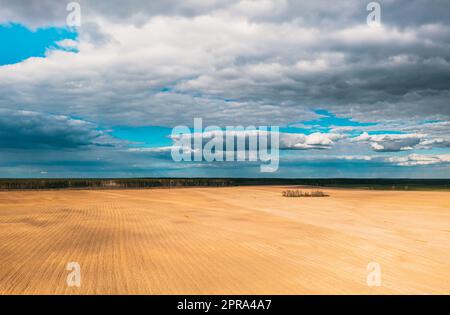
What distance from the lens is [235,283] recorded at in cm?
947

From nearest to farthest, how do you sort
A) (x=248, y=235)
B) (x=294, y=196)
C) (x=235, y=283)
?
(x=235, y=283) < (x=248, y=235) < (x=294, y=196)

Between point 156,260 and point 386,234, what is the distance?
1110cm

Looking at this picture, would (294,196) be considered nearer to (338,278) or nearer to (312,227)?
(312,227)

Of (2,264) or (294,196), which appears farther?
(294,196)

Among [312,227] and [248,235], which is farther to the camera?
[312,227]

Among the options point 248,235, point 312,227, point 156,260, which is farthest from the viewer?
point 312,227

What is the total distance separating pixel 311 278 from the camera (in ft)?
32.9
